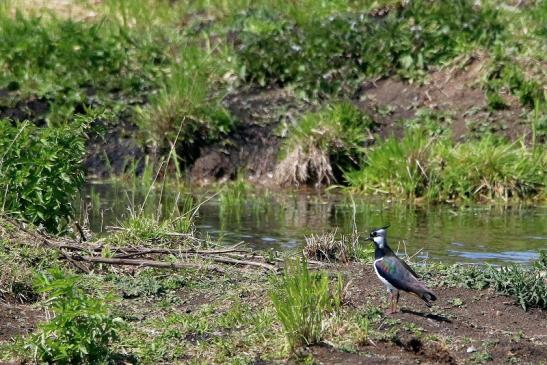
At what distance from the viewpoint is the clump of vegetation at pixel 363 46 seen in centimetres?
1638

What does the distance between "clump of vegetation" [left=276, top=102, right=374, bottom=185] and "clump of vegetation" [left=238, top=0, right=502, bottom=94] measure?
1333 mm

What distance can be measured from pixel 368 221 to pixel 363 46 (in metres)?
4.88

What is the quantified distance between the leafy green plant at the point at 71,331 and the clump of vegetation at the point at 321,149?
27.4 ft

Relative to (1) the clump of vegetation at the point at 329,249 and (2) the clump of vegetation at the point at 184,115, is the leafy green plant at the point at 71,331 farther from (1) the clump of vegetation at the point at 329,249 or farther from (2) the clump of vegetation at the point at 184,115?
(2) the clump of vegetation at the point at 184,115

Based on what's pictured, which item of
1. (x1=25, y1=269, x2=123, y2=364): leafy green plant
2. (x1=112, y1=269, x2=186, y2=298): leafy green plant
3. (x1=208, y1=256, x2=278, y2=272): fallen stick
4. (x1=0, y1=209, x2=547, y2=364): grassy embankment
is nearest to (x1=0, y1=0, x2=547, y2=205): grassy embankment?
(x1=0, y1=209, x2=547, y2=364): grassy embankment

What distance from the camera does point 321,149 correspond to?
14508 millimetres

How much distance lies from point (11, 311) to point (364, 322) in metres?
2.10

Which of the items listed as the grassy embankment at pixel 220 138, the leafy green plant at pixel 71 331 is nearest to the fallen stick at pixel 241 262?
the grassy embankment at pixel 220 138

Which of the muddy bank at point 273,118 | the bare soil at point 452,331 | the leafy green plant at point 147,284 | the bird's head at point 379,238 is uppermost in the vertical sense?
the muddy bank at point 273,118

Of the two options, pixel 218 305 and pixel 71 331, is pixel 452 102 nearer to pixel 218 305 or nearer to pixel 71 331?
pixel 218 305

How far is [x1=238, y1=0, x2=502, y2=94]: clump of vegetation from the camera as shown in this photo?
16375 mm

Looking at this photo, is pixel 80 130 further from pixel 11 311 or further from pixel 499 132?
pixel 499 132

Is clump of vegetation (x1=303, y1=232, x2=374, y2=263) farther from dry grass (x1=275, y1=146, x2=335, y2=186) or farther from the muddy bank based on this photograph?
the muddy bank

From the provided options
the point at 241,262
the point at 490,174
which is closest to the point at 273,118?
the point at 490,174
